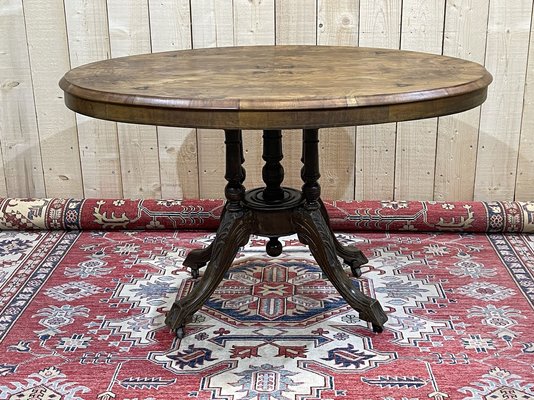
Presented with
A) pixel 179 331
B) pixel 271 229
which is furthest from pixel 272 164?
pixel 179 331

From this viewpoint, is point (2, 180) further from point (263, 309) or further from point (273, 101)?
point (273, 101)

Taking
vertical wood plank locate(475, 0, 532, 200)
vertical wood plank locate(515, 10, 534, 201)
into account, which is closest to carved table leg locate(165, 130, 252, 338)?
vertical wood plank locate(475, 0, 532, 200)

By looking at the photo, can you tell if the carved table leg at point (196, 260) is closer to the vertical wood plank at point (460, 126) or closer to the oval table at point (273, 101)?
the oval table at point (273, 101)

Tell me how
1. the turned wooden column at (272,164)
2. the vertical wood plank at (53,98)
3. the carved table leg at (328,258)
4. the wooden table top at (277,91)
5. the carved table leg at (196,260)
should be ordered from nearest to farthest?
1. the wooden table top at (277,91)
2. the carved table leg at (328,258)
3. the turned wooden column at (272,164)
4. the carved table leg at (196,260)
5. the vertical wood plank at (53,98)

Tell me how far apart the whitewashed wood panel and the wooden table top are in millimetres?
978

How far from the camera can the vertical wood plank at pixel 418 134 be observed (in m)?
2.77

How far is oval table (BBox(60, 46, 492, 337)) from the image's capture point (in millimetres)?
1565

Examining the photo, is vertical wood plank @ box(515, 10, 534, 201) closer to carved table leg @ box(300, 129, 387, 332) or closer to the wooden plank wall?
the wooden plank wall

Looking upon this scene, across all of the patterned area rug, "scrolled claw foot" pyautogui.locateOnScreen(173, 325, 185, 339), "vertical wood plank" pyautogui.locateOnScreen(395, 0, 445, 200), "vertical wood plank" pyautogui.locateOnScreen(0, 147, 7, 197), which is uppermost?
"vertical wood plank" pyautogui.locateOnScreen(395, 0, 445, 200)

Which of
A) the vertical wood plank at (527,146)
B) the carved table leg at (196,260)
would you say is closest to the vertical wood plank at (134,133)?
the carved table leg at (196,260)

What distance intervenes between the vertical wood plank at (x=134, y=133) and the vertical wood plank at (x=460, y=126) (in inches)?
46.4

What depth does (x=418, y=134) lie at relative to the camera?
2910 mm

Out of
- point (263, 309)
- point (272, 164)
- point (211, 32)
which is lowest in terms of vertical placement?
point (263, 309)

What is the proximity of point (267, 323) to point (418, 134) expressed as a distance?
3.83ft
